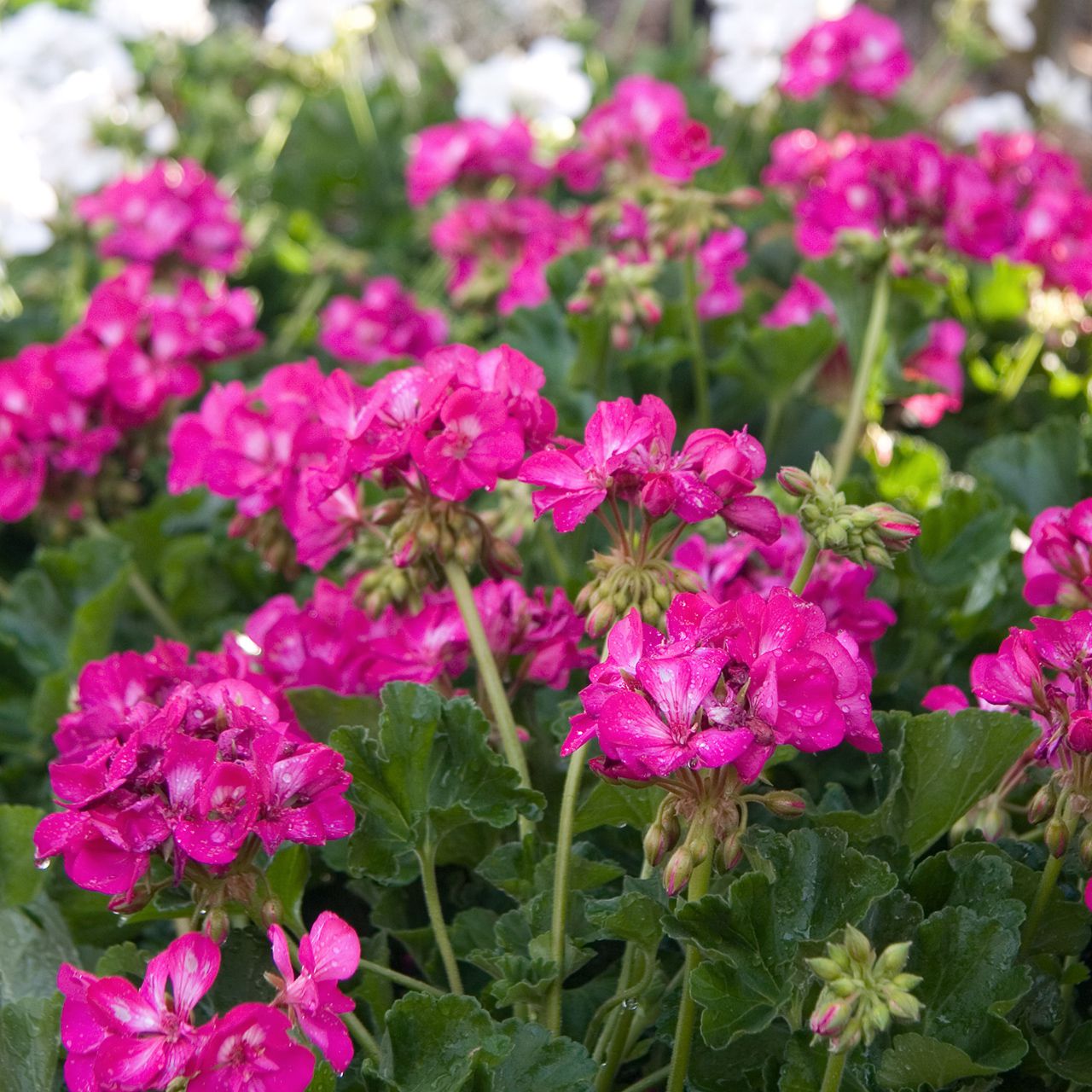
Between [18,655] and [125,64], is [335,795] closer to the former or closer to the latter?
[18,655]

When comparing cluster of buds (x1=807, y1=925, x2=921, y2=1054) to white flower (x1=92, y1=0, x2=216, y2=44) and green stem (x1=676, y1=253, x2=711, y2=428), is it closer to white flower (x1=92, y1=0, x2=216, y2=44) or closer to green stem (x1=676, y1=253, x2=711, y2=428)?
green stem (x1=676, y1=253, x2=711, y2=428)

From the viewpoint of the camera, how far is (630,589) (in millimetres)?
1051

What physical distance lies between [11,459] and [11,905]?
0.70 metres

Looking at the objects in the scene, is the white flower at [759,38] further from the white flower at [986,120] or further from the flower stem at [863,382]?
the flower stem at [863,382]

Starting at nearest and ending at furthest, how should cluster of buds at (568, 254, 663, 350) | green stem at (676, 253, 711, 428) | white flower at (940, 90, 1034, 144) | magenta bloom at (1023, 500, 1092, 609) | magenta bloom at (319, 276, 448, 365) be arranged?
1. magenta bloom at (1023, 500, 1092, 609)
2. cluster of buds at (568, 254, 663, 350)
3. green stem at (676, 253, 711, 428)
4. magenta bloom at (319, 276, 448, 365)
5. white flower at (940, 90, 1034, 144)

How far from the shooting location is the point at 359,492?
129cm

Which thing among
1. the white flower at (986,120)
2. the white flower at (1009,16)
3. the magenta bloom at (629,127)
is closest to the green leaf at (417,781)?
the magenta bloom at (629,127)

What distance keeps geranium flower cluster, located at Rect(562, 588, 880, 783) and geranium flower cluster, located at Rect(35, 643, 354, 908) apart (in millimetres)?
199

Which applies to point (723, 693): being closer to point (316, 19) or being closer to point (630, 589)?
point (630, 589)

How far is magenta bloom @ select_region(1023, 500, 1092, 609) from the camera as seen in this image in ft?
3.85

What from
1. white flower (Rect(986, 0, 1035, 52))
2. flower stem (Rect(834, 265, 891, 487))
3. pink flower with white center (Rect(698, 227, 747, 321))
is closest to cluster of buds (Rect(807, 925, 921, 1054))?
flower stem (Rect(834, 265, 891, 487))

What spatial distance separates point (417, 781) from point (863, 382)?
2.98ft

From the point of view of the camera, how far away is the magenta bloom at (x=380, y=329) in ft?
7.70

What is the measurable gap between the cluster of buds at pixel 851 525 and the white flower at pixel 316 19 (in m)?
2.41
